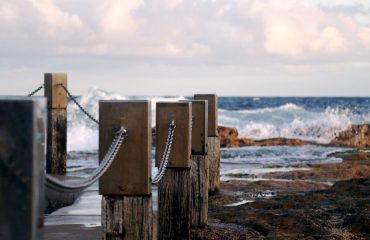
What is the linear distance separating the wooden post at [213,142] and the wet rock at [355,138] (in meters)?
15.7

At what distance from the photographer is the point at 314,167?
1449 cm

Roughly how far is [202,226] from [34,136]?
4.79 metres

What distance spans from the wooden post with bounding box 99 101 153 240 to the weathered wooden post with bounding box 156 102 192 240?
59.9 inches

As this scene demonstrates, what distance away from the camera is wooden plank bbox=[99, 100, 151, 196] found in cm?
324

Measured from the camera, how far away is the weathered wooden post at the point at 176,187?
494 cm

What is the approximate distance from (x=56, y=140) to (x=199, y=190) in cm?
434

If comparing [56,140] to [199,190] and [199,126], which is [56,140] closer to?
[199,126]

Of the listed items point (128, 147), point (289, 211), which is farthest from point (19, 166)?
point (289, 211)

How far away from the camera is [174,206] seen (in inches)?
197

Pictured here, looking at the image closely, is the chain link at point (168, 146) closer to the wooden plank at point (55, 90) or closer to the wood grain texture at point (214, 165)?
the wood grain texture at point (214, 165)

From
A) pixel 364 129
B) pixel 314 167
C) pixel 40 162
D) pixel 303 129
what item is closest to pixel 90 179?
pixel 40 162

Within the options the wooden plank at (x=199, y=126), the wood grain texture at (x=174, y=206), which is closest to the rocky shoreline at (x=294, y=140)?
the wooden plank at (x=199, y=126)

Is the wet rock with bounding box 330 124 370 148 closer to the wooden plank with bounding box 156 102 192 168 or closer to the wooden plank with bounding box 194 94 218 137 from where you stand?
the wooden plank with bounding box 194 94 218 137

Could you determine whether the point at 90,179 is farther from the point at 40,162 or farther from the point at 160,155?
the point at 160,155
